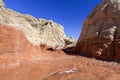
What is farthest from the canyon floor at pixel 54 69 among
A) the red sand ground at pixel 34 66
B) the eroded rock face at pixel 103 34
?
the eroded rock face at pixel 103 34

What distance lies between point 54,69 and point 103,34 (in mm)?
5857

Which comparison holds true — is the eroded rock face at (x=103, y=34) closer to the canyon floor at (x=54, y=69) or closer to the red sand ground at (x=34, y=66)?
the red sand ground at (x=34, y=66)

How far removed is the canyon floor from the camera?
1223cm

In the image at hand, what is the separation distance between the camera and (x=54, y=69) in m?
14.7

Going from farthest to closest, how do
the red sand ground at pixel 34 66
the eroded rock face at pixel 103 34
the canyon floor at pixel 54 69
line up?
the eroded rock face at pixel 103 34 < the red sand ground at pixel 34 66 < the canyon floor at pixel 54 69

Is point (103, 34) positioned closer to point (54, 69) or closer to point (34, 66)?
point (54, 69)

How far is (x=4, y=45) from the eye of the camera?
16312 millimetres

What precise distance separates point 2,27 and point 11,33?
0.86 metres

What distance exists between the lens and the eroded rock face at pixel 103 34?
56.0 feet

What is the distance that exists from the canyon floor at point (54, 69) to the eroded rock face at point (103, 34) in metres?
2.10

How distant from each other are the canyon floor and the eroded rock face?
210 cm

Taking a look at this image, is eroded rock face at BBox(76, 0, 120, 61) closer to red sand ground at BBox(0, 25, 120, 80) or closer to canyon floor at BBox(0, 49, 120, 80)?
red sand ground at BBox(0, 25, 120, 80)

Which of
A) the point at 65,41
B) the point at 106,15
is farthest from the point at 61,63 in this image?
the point at 65,41

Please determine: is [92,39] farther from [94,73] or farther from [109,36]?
[94,73]
